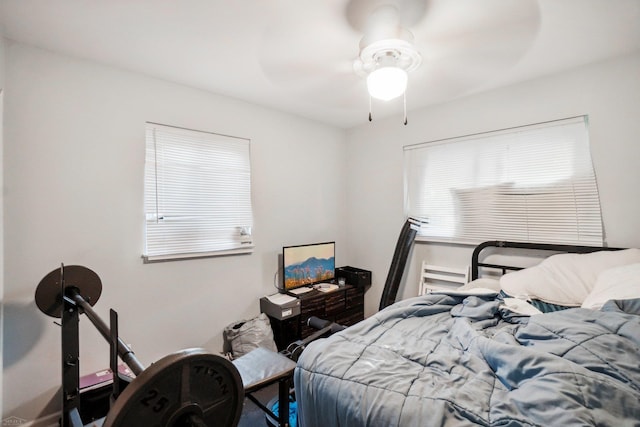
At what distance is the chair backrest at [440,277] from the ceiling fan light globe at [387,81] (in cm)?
187

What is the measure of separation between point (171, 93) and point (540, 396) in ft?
9.26

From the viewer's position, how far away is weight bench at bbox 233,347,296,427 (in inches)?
56.7

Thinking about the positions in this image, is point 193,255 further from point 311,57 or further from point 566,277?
point 566,277

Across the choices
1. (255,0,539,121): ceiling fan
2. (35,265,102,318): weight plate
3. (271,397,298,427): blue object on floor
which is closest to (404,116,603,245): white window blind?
(255,0,539,121): ceiling fan

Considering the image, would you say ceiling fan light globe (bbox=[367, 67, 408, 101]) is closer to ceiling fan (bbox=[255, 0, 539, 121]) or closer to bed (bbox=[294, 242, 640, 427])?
ceiling fan (bbox=[255, 0, 539, 121])

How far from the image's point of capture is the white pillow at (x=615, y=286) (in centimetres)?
149

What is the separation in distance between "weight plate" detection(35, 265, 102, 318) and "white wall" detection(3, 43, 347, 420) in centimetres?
46

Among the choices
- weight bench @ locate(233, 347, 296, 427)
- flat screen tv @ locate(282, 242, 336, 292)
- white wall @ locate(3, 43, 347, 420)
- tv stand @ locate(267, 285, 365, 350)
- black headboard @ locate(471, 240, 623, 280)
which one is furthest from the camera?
flat screen tv @ locate(282, 242, 336, 292)

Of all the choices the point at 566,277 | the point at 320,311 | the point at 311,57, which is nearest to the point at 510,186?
the point at 566,277

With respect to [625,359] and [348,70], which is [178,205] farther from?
[625,359]

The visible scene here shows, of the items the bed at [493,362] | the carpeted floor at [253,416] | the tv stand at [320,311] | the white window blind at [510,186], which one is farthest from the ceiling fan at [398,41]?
the carpeted floor at [253,416]

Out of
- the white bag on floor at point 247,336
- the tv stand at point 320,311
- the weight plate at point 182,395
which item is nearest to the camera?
the weight plate at point 182,395

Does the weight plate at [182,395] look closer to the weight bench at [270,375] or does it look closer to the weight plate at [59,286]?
the weight bench at [270,375]

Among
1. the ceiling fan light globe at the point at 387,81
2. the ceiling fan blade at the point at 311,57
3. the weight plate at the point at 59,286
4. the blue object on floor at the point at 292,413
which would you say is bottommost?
the blue object on floor at the point at 292,413
